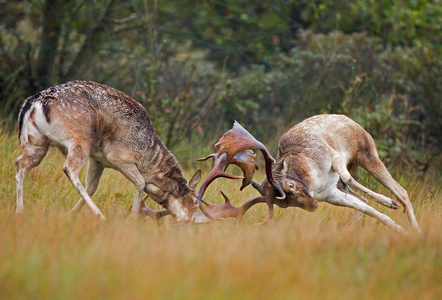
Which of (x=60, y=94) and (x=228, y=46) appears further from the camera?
(x=228, y=46)

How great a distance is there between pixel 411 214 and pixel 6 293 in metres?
5.34

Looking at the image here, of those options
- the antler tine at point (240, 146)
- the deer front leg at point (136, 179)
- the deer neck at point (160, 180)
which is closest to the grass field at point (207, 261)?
the antler tine at point (240, 146)

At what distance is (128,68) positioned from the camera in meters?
16.7

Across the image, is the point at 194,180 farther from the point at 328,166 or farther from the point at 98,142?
the point at 328,166

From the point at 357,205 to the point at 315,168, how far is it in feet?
2.23

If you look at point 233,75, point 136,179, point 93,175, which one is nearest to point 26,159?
point 93,175

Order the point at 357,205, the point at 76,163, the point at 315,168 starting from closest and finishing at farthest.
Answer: the point at 76,163
the point at 357,205
the point at 315,168

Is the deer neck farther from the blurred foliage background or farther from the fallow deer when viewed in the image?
the blurred foliage background

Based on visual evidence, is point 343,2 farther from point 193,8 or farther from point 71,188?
point 71,188

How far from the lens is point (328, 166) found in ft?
25.6

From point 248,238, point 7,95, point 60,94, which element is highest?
point 60,94

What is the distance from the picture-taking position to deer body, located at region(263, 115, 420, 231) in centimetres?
738

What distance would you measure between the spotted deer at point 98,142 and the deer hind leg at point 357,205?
1.73 meters

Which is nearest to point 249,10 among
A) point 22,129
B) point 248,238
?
point 22,129
